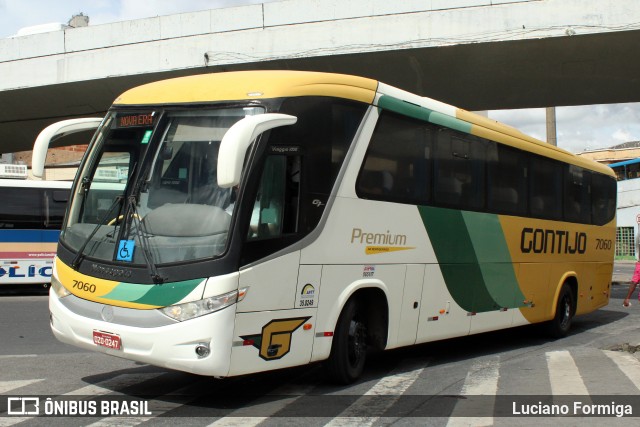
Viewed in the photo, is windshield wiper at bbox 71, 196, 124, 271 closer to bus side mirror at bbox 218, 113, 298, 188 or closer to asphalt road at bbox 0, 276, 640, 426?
asphalt road at bbox 0, 276, 640, 426

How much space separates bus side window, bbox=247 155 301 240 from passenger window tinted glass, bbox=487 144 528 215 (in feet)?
14.5

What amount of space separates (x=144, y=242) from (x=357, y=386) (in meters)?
2.98

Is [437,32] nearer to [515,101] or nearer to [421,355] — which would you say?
[515,101]

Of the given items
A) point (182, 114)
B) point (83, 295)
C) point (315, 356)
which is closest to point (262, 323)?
point (315, 356)

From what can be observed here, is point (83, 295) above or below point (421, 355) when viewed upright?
above

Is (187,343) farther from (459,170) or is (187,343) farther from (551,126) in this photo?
(551,126)

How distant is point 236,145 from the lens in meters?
5.86

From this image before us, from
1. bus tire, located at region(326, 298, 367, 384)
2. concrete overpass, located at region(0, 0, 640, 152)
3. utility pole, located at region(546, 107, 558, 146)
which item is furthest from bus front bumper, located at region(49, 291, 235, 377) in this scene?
utility pole, located at region(546, 107, 558, 146)

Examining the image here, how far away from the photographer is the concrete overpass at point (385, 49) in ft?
50.6

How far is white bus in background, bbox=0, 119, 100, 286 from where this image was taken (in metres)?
18.7

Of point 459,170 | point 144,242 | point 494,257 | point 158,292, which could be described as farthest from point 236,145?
point 494,257

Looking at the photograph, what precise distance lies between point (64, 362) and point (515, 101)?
601 inches

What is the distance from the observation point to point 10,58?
2084cm

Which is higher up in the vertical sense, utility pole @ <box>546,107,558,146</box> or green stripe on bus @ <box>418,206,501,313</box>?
utility pole @ <box>546,107,558,146</box>
